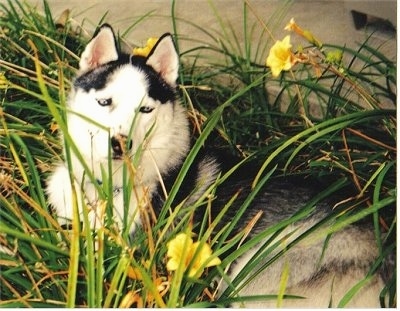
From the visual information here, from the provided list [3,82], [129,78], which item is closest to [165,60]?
[129,78]

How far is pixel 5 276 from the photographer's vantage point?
1.07 m

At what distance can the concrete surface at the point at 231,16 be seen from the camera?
4.59 feet

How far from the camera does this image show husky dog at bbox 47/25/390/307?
3.72 ft

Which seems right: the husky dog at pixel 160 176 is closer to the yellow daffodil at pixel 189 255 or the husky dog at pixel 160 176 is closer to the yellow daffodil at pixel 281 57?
the yellow daffodil at pixel 189 255

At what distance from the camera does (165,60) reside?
4.28 feet

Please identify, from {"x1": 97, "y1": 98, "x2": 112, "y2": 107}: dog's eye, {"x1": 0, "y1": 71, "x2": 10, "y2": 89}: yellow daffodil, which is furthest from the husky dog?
{"x1": 0, "y1": 71, "x2": 10, "y2": 89}: yellow daffodil

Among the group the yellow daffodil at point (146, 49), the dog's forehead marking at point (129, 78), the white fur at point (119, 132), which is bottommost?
the white fur at point (119, 132)

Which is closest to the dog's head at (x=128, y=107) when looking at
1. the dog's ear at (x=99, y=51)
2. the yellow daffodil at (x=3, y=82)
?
the dog's ear at (x=99, y=51)

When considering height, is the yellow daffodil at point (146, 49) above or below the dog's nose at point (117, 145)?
above

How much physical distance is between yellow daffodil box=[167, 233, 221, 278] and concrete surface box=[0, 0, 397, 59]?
557 millimetres

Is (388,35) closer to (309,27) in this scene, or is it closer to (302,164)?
(309,27)

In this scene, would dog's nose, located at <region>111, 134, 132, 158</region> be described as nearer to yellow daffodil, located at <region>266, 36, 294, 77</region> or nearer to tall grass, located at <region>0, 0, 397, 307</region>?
tall grass, located at <region>0, 0, 397, 307</region>

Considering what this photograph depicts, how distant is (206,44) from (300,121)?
0.32 meters

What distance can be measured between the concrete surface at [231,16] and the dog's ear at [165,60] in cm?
17
